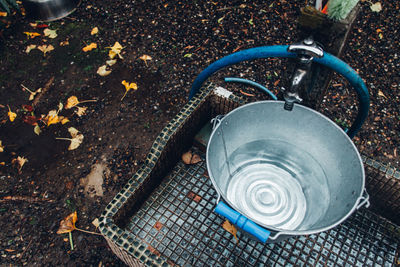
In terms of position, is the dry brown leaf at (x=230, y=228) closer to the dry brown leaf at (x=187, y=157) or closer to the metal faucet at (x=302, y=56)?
the dry brown leaf at (x=187, y=157)

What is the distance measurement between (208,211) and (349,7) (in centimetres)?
169

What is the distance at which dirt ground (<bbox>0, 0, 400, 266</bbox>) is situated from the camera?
8.48 ft

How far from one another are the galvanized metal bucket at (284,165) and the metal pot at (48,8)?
10.7 feet

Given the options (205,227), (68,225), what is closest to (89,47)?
(68,225)

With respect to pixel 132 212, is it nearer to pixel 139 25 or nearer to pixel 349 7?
pixel 349 7

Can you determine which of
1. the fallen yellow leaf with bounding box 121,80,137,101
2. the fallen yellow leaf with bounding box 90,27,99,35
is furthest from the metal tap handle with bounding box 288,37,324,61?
the fallen yellow leaf with bounding box 90,27,99,35

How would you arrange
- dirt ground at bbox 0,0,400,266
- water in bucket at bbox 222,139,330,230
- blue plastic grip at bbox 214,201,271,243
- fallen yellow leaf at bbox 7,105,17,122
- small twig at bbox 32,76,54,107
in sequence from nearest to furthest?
blue plastic grip at bbox 214,201,271,243 → water in bucket at bbox 222,139,330,230 → dirt ground at bbox 0,0,400,266 → fallen yellow leaf at bbox 7,105,17,122 → small twig at bbox 32,76,54,107

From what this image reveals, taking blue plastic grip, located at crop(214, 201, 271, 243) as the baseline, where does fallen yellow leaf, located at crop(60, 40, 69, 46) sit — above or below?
below

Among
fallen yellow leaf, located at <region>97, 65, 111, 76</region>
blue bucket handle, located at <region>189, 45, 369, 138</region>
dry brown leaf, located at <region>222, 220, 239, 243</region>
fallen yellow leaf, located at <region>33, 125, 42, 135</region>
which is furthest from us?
fallen yellow leaf, located at <region>97, 65, 111, 76</region>

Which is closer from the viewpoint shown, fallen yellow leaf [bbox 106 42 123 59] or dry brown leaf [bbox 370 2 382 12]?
fallen yellow leaf [bbox 106 42 123 59]

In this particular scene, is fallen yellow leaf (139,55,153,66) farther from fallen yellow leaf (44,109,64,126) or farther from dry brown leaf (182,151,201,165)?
dry brown leaf (182,151,201,165)

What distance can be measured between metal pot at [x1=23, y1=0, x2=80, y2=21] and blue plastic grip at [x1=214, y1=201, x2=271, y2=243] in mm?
3655

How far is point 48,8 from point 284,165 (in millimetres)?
3599

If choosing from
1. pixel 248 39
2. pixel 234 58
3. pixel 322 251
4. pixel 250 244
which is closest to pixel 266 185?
pixel 250 244
